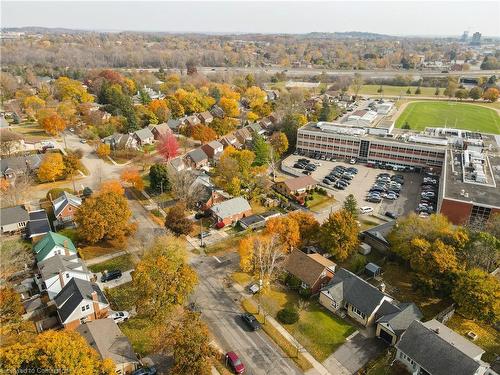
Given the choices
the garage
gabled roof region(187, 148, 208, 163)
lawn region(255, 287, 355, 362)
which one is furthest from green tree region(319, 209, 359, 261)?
gabled roof region(187, 148, 208, 163)

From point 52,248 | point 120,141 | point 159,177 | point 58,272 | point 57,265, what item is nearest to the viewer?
point 58,272

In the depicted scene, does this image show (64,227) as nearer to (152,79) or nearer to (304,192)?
(304,192)

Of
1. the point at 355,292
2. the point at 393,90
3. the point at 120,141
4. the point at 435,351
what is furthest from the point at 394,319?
the point at 393,90

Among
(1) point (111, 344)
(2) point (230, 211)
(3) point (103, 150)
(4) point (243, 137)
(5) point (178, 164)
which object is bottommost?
(1) point (111, 344)

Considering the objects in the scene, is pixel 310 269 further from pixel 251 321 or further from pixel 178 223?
pixel 178 223

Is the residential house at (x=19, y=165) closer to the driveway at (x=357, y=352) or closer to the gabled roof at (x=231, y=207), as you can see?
the gabled roof at (x=231, y=207)

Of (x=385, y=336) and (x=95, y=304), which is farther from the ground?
(x=95, y=304)

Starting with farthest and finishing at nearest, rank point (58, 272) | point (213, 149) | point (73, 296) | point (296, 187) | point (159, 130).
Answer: point (159, 130) < point (213, 149) < point (296, 187) < point (58, 272) < point (73, 296)

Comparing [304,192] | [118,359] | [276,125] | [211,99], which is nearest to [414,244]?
[304,192]
